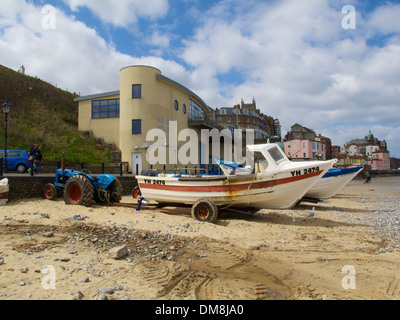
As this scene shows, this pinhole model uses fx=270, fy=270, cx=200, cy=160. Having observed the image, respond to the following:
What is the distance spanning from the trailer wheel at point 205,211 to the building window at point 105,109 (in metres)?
20.7

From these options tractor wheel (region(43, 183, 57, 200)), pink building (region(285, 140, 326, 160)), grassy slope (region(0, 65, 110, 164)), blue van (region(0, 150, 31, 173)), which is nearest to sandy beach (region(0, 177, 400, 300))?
tractor wheel (region(43, 183, 57, 200))

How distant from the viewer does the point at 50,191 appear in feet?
36.3

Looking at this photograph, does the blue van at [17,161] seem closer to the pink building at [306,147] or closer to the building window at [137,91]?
the building window at [137,91]

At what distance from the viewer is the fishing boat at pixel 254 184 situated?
846 centimetres

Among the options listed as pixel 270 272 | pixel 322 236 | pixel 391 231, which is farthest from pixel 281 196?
pixel 270 272

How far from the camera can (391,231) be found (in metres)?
8.32

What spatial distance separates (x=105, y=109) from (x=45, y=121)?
279 inches

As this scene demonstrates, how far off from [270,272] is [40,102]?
34.9 metres

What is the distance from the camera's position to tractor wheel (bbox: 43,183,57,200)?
10906mm

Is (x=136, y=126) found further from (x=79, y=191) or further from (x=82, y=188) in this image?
(x=82, y=188)

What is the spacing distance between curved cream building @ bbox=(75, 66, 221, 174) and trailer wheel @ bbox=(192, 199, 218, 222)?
14976 mm

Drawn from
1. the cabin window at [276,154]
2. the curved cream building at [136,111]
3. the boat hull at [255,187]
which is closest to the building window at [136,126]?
the curved cream building at [136,111]

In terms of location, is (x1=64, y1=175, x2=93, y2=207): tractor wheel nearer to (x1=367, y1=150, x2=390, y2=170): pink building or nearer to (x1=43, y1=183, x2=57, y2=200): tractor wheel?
(x1=43, y1=183, x2=57, y2=200): tractor wheel
